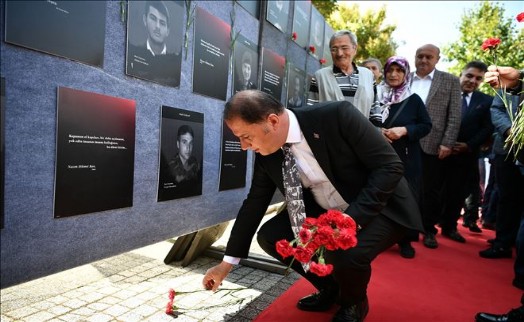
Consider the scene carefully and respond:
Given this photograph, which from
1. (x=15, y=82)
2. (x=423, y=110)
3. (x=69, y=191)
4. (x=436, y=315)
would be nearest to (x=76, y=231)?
(x=69, y=191)

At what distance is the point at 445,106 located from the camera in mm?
3768

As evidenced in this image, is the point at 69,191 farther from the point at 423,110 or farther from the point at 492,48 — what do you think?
the point at 423,110

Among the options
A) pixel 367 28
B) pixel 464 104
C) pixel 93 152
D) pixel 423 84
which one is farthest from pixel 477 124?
pixel 367 28

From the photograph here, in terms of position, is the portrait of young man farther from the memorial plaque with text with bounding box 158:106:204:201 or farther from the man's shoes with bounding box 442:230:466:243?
the man's shoes with bounding box 442:230:466:243

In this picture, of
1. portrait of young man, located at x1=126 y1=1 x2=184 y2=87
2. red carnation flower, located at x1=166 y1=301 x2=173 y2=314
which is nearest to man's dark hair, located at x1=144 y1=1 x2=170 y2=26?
portrait of young man, located at x1=126 y1=1 x2=184 y2=87

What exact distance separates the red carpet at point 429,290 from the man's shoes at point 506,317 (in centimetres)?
9

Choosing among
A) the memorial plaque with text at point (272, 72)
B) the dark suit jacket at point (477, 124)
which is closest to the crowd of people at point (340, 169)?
the memorial plaque with text at point (272, 72)

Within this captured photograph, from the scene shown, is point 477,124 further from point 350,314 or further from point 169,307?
point 169,307

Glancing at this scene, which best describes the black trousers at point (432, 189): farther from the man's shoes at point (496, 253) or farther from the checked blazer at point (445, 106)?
the man's shoes at point (496, 253)

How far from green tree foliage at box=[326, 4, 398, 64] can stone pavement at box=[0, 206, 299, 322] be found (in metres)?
17.9

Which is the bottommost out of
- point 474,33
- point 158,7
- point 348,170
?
point 348,170

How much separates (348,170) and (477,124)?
2828mm

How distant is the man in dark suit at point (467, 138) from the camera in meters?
3.96

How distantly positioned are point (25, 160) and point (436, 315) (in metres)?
2.13
